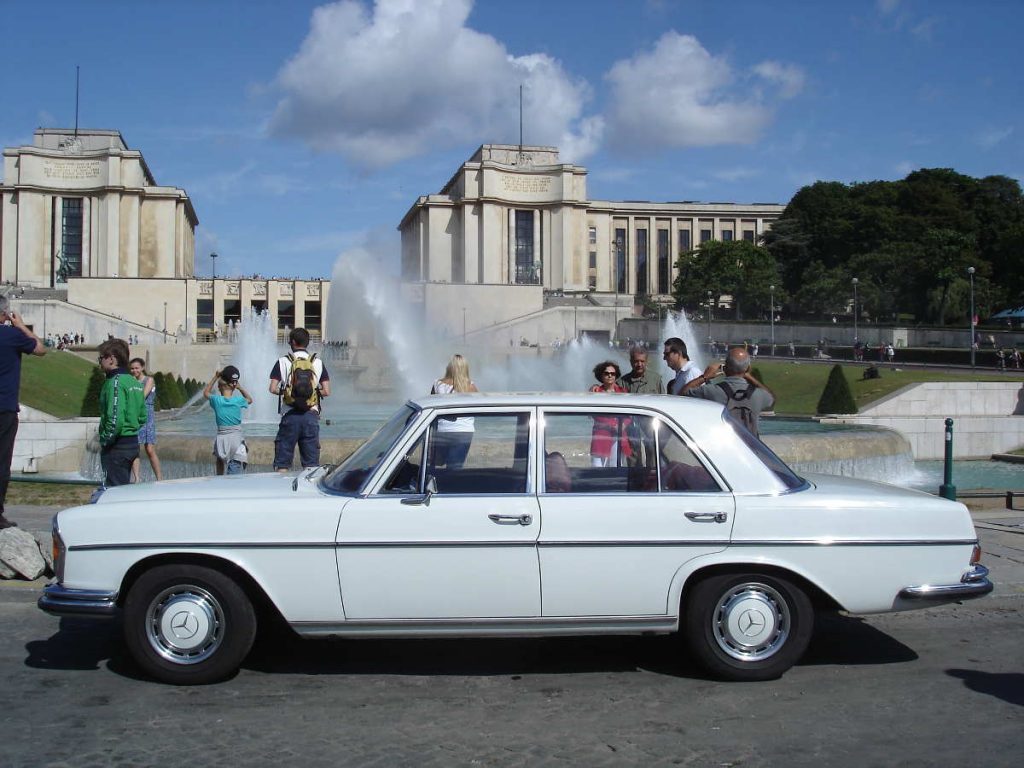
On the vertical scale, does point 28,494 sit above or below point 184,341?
below

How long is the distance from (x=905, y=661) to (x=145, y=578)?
4.59m

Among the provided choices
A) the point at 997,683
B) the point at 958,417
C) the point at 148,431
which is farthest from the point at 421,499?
the point at 958,417

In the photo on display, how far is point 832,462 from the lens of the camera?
18.2 meters

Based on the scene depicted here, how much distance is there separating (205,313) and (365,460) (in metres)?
98.9

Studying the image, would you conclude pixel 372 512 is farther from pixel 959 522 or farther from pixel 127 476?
pixel 127 476

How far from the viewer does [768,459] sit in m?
6.25

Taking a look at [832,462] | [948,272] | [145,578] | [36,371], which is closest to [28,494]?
[145,578]

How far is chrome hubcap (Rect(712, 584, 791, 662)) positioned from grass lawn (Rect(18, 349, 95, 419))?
26999mm

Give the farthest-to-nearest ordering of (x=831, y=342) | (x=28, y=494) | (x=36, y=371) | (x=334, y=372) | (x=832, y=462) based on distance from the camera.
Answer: (x=831, y=342), (x=334, y=372), (x=36, y=371), (x=832, y=462), (x=28, y=494)

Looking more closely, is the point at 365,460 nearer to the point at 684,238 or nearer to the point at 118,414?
the point at 118,414

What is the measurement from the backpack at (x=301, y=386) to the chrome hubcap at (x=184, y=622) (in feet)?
15.7

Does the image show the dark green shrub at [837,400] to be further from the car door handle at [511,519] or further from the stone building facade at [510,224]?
the stone building facade at [510,224]

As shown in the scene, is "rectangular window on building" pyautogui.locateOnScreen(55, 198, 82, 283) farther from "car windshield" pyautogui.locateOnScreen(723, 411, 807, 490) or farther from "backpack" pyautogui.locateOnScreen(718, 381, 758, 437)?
"car windshield" pyautogui.locateOnScreen(723, 411, 807, 490)

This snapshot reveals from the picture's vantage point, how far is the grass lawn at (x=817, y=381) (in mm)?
40416
